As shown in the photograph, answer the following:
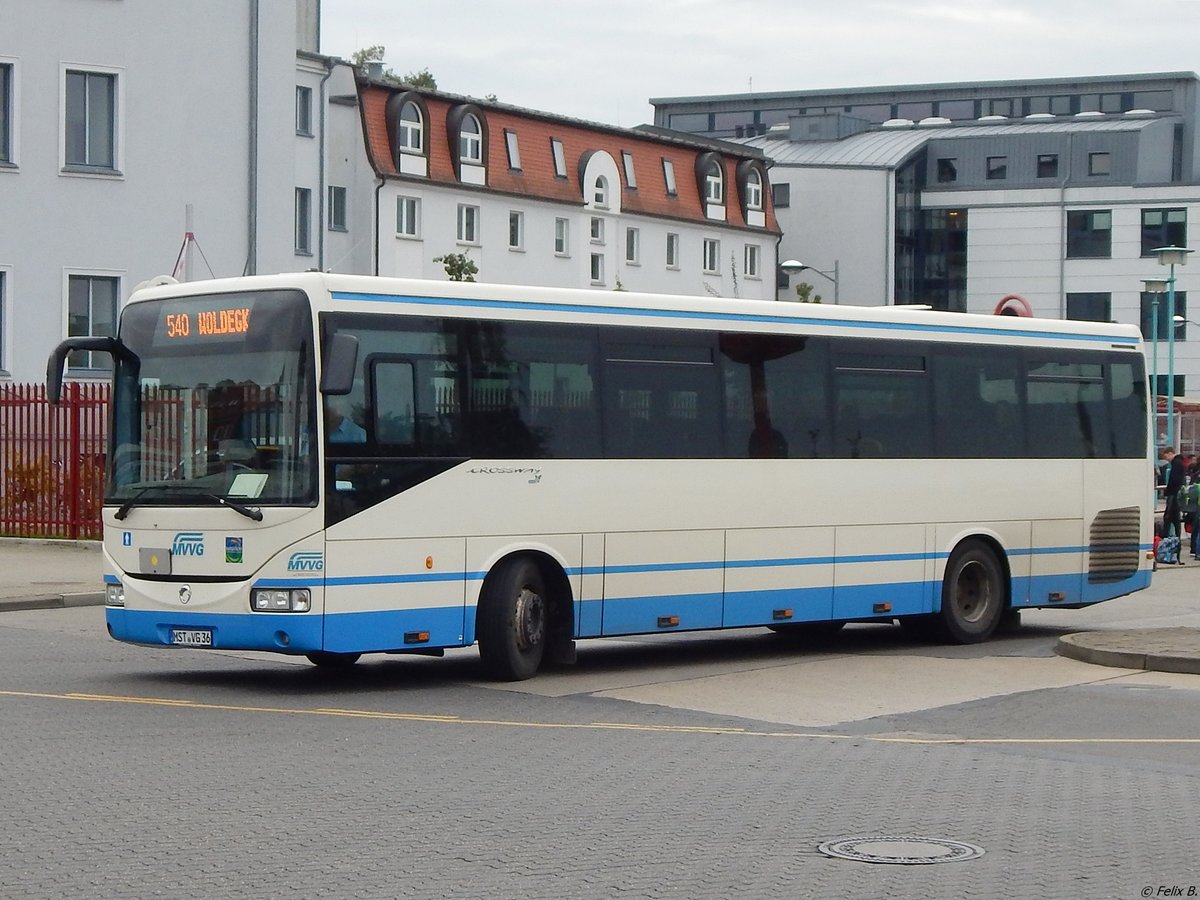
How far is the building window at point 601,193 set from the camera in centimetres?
7319

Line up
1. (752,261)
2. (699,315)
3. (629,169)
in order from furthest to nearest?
1. (752,261)
2. (629,169)
3. (699,315)

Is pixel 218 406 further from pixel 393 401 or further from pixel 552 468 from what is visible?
pixel 552 468

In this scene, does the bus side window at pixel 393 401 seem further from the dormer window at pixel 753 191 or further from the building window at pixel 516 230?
the dormer window at pixel 753 191

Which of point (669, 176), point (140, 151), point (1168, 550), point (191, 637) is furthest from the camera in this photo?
point (669, 176)

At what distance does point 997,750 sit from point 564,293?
5.49 meters

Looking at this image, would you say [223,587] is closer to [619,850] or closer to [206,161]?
[619,850]

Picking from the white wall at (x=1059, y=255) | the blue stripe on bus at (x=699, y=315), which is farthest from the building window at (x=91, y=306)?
the white wall at (x=1059, y=255)

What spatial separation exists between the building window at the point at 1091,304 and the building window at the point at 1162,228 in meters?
2.66

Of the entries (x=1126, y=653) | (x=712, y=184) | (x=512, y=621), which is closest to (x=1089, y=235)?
(x=712, y=184)

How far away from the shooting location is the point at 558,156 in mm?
71875

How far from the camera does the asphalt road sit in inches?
295

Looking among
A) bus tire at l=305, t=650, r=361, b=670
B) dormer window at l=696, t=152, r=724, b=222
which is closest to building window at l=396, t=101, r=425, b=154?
dormer window at l=696, t=152, r=724, b=222

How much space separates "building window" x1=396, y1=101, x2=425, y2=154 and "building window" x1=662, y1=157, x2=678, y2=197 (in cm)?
1460

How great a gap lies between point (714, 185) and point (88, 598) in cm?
5953
